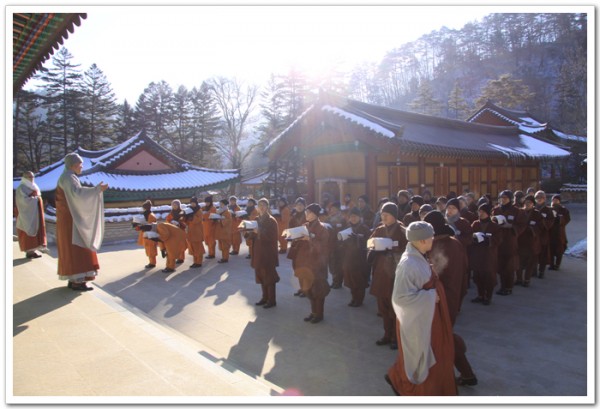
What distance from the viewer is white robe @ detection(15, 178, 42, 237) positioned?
8.91 m

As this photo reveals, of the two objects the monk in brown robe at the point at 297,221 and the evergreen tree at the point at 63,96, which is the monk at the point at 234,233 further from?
the evergreen tree at the point at 63,96

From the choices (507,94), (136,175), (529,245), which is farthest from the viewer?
(507,94)

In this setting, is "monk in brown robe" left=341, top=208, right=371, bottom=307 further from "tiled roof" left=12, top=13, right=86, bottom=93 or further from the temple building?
the temple building

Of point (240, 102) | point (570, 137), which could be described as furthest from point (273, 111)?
point (570, 137)

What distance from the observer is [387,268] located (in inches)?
207

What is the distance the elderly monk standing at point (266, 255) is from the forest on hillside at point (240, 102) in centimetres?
2026

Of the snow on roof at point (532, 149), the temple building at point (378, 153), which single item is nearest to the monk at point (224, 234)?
the temple building at point (378, 153)

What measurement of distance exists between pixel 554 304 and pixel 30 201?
35.1 feet

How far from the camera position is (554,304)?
6.69 meters

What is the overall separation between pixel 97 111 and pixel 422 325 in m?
35.7

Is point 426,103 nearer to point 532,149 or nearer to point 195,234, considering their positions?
point 532,149

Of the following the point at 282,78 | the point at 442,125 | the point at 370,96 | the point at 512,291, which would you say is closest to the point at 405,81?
the point at 370,96

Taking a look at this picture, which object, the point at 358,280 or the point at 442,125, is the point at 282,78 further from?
the point at 358,280

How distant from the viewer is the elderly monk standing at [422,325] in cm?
310
